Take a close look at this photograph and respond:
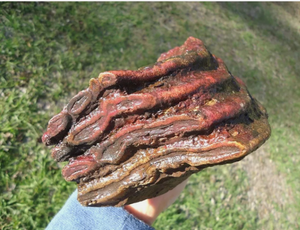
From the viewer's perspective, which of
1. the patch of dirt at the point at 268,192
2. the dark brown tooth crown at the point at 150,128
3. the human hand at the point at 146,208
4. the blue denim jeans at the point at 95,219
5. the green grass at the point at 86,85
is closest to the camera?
the dark brown tooth crown at the point at 150,128

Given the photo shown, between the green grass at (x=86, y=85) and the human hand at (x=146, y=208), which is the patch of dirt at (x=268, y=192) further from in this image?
the human hand at (x=146, y=208)

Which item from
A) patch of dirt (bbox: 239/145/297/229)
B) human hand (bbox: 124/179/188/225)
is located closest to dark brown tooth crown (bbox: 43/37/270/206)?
human hand (bbox: 124/179/188/225)

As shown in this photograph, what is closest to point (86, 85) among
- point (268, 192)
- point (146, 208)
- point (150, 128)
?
point (146, 208)

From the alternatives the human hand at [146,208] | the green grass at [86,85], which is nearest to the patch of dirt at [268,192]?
the green grass at [86,85]

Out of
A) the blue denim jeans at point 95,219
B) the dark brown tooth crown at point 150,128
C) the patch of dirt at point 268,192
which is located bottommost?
the patch of dirt at point 268,192

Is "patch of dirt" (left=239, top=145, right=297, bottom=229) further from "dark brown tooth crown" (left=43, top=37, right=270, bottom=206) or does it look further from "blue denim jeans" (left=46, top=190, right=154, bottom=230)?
"dark brown tooth crown" (left=43, top=37, right=270, bottom=206)

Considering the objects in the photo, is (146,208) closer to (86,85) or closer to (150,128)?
(150,128)
